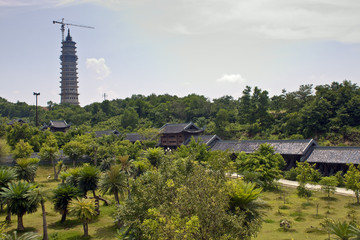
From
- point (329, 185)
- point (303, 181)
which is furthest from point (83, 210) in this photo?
point (329, 185)

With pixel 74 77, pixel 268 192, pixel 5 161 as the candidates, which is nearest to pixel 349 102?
pixel 268 192

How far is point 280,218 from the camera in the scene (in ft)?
80.8

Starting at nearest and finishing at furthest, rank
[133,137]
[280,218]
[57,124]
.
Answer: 1. [280,218]
2. [133,137]
3. [57,124]

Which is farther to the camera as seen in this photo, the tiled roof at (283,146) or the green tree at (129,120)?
the green tree at (129,120)

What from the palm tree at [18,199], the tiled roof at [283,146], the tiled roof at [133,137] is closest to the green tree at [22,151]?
the tiled roof at [133,137]

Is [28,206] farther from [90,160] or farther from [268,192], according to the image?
[90,160]

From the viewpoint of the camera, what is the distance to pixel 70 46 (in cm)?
14162

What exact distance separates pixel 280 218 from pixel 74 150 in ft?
105

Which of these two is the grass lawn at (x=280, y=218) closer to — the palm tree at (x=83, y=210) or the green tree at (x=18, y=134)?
the palm tree at (x=83, y=210)

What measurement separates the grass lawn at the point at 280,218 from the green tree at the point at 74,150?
14.7 metres

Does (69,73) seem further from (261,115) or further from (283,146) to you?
(283,146)

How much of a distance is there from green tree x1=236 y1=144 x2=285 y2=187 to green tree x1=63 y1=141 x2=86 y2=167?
24508mm

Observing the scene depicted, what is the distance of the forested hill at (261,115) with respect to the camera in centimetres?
5278

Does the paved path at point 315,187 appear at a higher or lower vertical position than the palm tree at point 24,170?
lower
